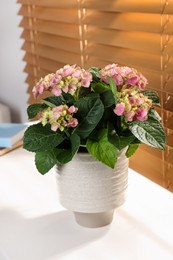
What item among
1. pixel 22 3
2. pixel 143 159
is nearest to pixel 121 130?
pixel 143 159

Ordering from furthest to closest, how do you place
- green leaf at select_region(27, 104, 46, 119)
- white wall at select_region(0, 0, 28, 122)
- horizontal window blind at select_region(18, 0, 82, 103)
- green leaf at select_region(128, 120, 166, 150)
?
white wall at select_region(0, 0, 28, 122)
horizontal window blind at select_region(18, 0, 82, 103)
green leaf at select_region(27, 104, 46, 119)
green leaf at select_region(128, 120, 166, 150)

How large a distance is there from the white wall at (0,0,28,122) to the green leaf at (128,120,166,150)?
1623mm

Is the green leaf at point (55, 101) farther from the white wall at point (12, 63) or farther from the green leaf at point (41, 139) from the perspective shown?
the white wall at point (12, 63)

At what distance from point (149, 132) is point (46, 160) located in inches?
8.8

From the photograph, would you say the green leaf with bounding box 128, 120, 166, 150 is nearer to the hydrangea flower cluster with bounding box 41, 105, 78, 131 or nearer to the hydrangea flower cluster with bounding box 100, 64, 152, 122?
the hydrangea flower cluster with bounding box 100, 64, 152, 122

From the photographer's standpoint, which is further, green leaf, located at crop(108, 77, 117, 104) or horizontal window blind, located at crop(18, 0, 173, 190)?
horizontal window blind, located at crop(18, 0, 173, 190)

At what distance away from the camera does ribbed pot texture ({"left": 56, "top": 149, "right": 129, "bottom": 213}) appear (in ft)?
3.69

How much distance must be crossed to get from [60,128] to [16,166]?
557mm

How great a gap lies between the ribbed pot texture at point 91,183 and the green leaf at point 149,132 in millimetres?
87

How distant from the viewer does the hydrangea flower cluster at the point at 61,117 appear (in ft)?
3.50

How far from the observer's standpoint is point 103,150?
1070 millimetres

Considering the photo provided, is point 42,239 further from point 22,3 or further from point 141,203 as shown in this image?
point 22,3

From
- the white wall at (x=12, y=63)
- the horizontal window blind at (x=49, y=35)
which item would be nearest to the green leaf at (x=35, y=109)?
the horizontal window blind at (x=49, y=35)

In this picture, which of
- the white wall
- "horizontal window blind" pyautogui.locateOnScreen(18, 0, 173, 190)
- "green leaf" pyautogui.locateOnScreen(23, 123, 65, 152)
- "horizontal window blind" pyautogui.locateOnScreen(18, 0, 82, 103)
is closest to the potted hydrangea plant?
"green leaf" pyautogui.locateOnScreen(23, 123, 65, 152)
